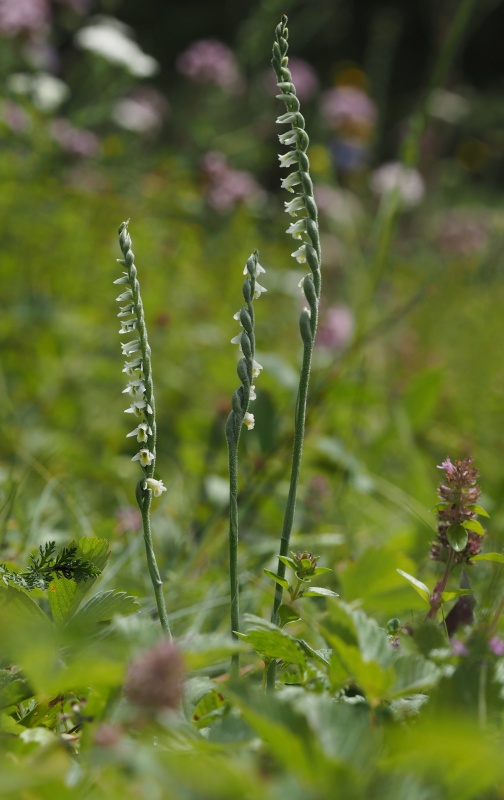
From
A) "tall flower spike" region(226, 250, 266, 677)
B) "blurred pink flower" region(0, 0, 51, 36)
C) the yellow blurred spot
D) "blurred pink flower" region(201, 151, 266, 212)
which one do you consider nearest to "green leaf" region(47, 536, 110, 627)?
"tall flower spike" region(226, 250, 266, 677)

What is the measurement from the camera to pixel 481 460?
1783 millimetres

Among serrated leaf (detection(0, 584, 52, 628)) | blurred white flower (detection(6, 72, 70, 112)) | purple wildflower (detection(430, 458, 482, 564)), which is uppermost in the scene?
blurred white flower (detection(6, 72, 70, 112))

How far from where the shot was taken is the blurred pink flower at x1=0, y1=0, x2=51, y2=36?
8.84 ft

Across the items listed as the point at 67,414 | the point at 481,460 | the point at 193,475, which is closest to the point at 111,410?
Answer: the point at 67,414

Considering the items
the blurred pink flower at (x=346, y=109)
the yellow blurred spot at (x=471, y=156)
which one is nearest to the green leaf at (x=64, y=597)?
the blurred pink flower at (x=346, y=109)

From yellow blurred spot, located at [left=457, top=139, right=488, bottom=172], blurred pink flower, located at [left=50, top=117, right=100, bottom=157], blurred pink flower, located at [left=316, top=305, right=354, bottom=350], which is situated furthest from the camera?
yellow blurred spot, located at [left=457, top=139, right=488, bottom=172]

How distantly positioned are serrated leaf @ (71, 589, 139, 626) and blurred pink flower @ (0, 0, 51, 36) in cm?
254

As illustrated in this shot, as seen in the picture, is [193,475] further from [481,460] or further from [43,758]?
[43,758]

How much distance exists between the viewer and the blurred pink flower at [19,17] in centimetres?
269

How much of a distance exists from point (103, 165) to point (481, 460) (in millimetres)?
1841

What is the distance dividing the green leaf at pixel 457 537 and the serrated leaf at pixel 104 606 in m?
0.23

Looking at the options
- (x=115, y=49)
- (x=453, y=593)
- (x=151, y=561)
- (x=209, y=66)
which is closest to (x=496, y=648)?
(x=453, y=593)

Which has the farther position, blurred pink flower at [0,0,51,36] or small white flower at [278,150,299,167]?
blurred pink flower at [0,0,51,36]

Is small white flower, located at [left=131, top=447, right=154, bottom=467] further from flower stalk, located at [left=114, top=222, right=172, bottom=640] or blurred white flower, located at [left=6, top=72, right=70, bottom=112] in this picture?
blurred white flower, located at [left=6, top=72, right=70, bottom=112]
